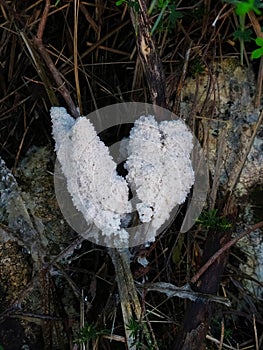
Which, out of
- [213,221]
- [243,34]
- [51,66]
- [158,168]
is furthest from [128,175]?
[243,34]

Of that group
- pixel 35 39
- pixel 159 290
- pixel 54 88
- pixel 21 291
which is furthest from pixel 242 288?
pixel 35 39

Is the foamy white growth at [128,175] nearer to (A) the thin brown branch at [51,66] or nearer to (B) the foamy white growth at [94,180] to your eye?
(B) the foamy white growth at [94,180]

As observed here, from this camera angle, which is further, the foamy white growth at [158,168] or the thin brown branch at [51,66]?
the thin brown branch at [51,66]

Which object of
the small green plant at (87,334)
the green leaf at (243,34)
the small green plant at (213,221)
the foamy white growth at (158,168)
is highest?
the green leaf at (243,34)

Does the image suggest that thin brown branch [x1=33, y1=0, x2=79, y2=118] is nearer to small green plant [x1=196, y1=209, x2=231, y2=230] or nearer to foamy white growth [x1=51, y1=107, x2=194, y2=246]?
foamy white growth [x1=51, y1=107, x2=194, y2=246]

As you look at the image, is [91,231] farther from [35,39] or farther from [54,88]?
[35,39]

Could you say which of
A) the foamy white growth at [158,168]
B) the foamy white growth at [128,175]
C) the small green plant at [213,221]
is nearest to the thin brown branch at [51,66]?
the foamy white growth at [128,175]

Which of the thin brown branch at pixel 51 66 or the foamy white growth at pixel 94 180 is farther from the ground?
the thin brown branch at pixel 51 66
